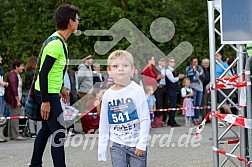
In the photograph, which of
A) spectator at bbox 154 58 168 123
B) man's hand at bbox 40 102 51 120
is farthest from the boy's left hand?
spectator at bbox 154 58 168 123

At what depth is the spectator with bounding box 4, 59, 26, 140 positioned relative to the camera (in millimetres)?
12891

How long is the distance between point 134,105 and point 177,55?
11669 millimetres

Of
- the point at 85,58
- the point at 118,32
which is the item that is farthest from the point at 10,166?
the point at 118,32

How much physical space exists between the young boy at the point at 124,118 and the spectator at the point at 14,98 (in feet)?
23.3

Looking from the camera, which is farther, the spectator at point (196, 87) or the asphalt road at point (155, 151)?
the spectator at point (196, 87)

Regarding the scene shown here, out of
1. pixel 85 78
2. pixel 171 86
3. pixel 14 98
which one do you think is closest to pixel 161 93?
pixel 171 86

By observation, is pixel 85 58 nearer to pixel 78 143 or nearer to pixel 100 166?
pixel 78 143

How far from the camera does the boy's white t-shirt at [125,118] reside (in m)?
5.99

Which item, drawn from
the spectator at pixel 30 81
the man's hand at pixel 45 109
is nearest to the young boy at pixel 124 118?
the man's hand at pixel 45 109

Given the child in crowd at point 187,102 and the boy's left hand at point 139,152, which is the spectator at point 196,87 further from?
the boy's left hand at point 139,152

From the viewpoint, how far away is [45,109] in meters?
7.08

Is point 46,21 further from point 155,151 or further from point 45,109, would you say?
point 45,109

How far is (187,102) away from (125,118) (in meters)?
10.3

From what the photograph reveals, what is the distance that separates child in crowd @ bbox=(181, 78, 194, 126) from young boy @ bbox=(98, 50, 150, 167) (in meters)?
10.1
